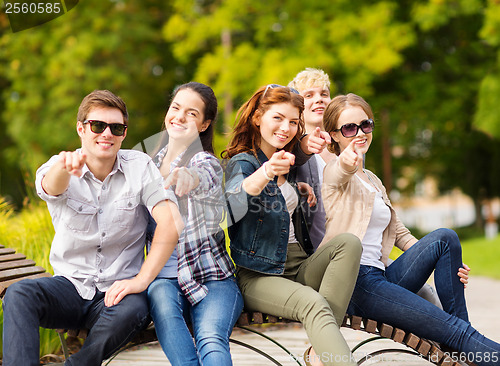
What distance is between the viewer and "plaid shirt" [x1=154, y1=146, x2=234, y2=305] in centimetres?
263

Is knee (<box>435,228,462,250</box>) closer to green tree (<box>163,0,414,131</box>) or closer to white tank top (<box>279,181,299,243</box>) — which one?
white tank top (<box>279,181,299,243</box>)


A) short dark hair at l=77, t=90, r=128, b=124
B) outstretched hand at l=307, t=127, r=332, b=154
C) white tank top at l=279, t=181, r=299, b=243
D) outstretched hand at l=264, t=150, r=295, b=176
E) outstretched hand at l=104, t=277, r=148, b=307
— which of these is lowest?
outstretched hand at l=104, t=277, r=148, b=307

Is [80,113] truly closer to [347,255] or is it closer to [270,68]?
[347,255]

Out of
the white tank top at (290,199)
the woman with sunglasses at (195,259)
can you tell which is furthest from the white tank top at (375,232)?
the woman with sunglasses at (195,259)

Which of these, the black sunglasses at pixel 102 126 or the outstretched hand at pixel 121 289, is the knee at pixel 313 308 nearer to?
the outstretched hand at pixel 121 289

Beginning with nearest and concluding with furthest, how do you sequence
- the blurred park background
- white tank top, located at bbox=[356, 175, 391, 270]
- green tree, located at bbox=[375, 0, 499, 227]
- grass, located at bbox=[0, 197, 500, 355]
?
white tank top, located at bbox=[356, 175, 391, 270] < grass, located at bbox=[0, 197, 500, 355] < the blurred park background < green tree, located at bbox=[375, 0, 499, 227]

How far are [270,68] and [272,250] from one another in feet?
28.5

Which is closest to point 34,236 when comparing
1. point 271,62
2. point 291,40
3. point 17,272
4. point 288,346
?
point 17,272

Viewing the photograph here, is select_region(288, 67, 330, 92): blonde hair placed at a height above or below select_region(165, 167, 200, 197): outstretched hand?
above

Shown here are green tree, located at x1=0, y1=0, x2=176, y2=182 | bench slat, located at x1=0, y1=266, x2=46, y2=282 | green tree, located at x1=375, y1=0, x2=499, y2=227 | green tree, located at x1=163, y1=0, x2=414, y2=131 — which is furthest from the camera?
green tree, located at x1=375, y1=0, x2=499, y2=227

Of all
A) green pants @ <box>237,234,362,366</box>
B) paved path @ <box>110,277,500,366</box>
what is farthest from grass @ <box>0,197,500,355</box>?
green pants @ <box>237,234,362,366</box>

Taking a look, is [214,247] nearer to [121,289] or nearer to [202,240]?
[202,240]

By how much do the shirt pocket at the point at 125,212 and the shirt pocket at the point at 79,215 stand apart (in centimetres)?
10

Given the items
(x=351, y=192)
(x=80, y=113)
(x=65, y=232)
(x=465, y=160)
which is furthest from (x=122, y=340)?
(x=465, y=160)
